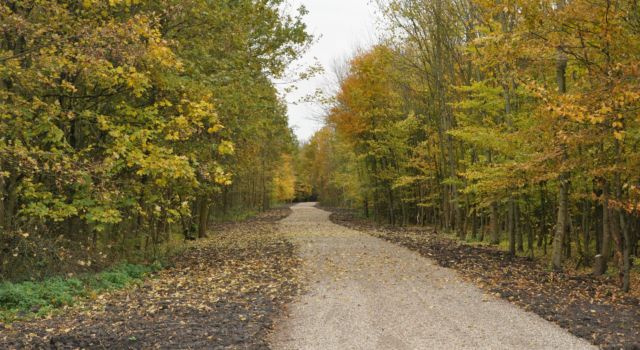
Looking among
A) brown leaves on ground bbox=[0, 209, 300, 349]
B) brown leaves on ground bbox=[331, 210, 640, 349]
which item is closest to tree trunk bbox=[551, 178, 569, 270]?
brown leaves on ground bbox=[331, 210, 640, 349]

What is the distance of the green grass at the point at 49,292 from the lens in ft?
25.1

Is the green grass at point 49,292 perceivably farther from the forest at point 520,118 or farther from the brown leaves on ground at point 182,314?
the forest at point 520,118

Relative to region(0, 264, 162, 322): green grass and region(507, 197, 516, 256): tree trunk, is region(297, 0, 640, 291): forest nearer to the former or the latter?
region(507, 197, 516, 256): tree trunk

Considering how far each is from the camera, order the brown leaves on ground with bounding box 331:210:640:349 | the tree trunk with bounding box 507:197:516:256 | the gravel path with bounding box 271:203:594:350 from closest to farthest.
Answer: the gravel path with bounding box 271:203:594:350
the brown leaves on ground with bounding box 331:210:640:349
the tree trunk with bounding box 507:197:516:256

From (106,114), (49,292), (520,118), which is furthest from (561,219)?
(49,292)

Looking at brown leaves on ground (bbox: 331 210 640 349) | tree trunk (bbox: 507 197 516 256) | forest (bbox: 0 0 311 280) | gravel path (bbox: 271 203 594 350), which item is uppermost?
forest (bbox: 0 0 311 280)

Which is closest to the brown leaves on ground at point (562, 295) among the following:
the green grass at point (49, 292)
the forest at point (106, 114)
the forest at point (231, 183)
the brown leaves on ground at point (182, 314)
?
the forest at point (231, 183)

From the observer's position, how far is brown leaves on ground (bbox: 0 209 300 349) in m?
6.01

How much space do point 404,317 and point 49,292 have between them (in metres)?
5.85

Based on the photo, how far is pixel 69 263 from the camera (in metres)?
9.91

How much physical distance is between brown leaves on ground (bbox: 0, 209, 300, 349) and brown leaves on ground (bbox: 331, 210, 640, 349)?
3.99m

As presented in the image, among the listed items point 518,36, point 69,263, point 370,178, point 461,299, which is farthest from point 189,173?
point 370,178

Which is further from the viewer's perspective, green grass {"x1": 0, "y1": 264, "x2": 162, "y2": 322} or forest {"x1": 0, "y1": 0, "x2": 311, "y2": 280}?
forest {"x1": 0, "y1": 0, "x2": 311, "y2": 280}

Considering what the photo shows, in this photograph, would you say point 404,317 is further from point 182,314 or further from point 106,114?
point 106,114
